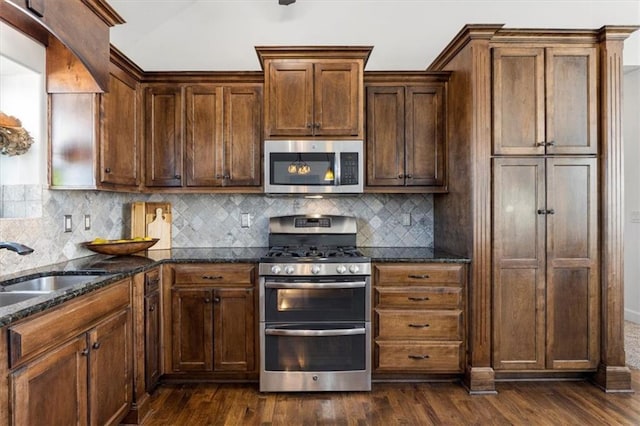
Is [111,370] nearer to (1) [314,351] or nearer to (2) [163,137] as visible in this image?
(1) [314,351]

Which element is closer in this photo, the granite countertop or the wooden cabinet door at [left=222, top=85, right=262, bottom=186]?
the granite countertop

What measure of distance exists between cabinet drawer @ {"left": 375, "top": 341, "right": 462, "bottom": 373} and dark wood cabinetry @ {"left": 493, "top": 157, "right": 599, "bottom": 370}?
0.96 feet

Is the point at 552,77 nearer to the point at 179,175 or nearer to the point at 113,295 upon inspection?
the point at 179,175

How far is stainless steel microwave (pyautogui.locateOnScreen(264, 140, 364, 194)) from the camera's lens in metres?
3.15

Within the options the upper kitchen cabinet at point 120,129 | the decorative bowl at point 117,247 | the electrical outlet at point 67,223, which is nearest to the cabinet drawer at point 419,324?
the decorative bowl at point 117,247

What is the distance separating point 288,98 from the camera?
315cm

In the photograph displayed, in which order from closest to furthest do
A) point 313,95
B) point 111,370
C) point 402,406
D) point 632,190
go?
point 111,370
point 402,406
point 313,95
point 632,190

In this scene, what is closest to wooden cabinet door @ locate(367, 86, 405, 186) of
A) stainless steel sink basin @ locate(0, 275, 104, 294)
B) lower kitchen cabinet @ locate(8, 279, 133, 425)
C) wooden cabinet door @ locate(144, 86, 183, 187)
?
wooden cabinet door @ locate(144, 86, 183, 187)

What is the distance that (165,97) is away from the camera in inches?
131

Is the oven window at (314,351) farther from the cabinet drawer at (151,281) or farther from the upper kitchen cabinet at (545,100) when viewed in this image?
the upper kitchen cabinet at (545,100)

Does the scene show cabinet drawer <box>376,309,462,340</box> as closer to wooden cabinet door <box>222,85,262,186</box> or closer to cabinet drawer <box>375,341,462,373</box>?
cabinet drawer <box>375,341,462,373</box>

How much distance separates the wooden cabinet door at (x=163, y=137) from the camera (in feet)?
10.9

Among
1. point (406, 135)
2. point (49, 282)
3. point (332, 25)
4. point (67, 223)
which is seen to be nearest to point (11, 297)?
point (49, 282)

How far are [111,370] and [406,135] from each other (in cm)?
259
